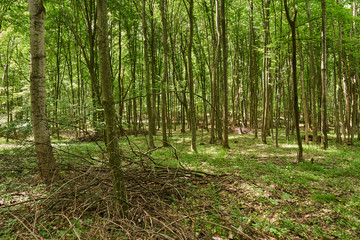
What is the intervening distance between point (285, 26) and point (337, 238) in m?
9.85

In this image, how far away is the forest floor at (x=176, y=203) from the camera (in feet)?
7.97

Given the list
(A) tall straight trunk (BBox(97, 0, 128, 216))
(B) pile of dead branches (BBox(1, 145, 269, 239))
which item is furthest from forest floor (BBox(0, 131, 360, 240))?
(A) tall straight trunk (BBox(97, 0, 128, 216))

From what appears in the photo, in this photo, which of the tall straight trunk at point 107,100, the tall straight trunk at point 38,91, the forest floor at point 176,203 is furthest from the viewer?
the tall straight trunk at point 38,91

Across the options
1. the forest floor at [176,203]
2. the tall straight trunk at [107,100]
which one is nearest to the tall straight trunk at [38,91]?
the forest floor at [176,203]

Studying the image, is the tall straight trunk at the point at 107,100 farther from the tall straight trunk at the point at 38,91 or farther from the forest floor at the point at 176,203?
the tall straight trunk at the point at 38,91

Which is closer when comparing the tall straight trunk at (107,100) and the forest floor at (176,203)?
→ the tall straight trunk at (107,100)

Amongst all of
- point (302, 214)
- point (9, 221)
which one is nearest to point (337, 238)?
point (302, 214)

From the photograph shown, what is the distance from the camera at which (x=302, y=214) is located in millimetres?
3473

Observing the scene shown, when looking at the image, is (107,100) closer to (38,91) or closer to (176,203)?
(176,203)

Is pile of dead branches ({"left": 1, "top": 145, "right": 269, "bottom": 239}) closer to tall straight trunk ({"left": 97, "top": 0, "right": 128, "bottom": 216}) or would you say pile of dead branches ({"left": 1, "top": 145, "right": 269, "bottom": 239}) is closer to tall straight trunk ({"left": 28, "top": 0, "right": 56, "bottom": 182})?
tall straight trunk ({"left": 97, "top": 0, "right": 128, "bottom": 216})

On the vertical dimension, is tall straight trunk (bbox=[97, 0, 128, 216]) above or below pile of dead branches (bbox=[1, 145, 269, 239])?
above

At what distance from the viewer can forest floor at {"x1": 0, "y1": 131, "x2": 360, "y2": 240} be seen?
2.43 m

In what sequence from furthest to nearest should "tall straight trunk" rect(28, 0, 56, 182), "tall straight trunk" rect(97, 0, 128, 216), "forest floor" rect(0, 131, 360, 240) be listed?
"tall straight trunk" rect(28, 0, 56, 182)
"forest floor" rect(0, 131, 360, 240)
"tall straight trunk" rect(97, 0, 128, 216)

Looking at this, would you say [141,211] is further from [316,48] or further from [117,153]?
[316,48]
